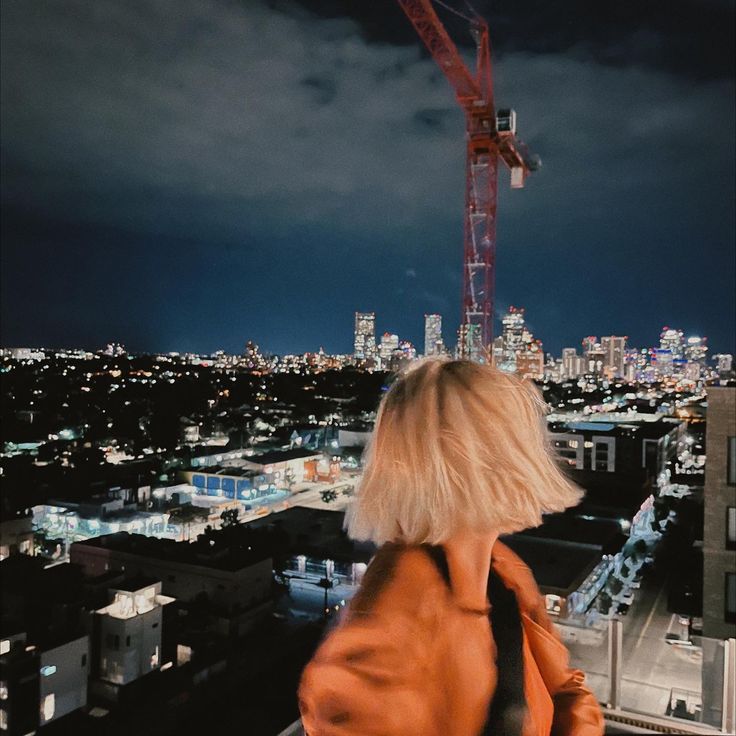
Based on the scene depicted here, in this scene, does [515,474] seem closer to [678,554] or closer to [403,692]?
[403,692]

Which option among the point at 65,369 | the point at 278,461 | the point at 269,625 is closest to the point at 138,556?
the point at 269,625

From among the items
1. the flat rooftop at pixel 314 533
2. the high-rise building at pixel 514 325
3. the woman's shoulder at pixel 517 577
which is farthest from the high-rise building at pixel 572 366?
the woman's shoulder at pixel 517 577

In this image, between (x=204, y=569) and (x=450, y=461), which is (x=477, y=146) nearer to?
(x=204, y=569)

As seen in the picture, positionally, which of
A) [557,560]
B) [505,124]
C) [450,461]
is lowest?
[557,560]

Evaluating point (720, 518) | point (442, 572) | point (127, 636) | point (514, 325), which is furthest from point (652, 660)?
point (514, 325)

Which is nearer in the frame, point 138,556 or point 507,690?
point 507,690

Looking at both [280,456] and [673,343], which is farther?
[673,343]

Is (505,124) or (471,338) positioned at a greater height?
(505,124)
